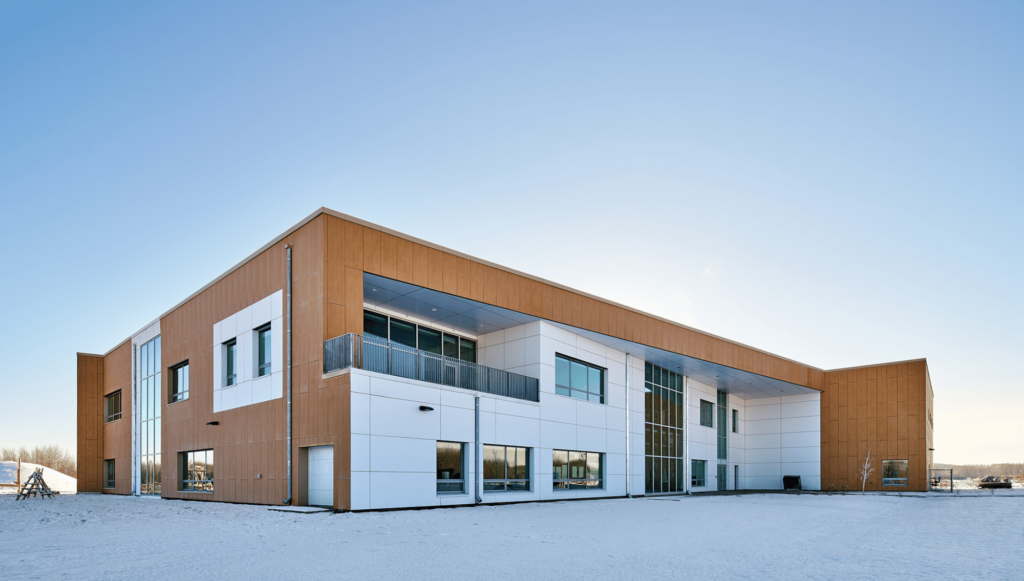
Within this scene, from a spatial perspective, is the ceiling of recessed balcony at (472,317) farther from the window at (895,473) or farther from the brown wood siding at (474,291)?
the window at (895,473)

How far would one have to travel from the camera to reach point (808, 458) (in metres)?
40.8

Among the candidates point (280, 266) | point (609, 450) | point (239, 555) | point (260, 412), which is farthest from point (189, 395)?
point (239, 555)

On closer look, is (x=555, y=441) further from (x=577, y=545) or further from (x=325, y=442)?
(x=577, y=545)

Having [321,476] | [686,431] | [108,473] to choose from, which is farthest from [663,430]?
[108,473]

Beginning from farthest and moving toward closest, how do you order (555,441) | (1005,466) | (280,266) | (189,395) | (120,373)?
(1005,466)
(120,373)
(189,395)
(555,441)
(280,266)

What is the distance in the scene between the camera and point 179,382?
95.4ft

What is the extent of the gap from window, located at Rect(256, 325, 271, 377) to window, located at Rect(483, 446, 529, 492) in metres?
7.64

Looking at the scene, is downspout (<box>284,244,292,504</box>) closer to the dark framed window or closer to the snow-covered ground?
the dark framed window

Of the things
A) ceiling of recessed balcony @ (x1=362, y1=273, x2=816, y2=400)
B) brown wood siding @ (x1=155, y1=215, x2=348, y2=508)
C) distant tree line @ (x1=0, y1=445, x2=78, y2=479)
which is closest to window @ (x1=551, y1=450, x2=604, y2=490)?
ceiling of recessed balcony @ (x1=362, y1=273, x2=816, y2=400)

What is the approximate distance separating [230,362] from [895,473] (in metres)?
35.1

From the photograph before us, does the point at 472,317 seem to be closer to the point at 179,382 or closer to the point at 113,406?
the point at 179,382

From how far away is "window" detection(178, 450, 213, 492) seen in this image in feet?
82.8

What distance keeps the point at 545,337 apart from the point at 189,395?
14453 mm

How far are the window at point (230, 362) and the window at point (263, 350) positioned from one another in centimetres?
202
